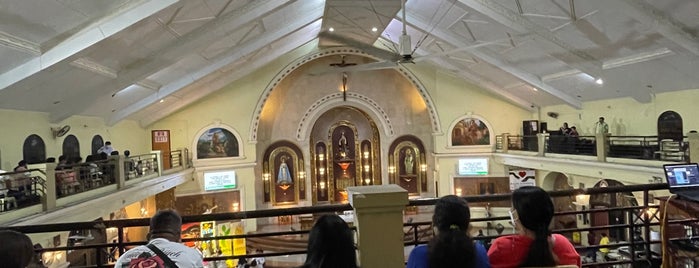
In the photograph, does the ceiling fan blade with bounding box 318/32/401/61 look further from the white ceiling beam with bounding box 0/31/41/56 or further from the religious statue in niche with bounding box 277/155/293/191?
the white ceiling beam with bounding box 0/31/41/56

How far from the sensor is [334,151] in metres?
18.6

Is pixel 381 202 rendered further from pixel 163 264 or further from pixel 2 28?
pixel 2 28

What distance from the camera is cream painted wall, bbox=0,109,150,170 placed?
26.9 ft

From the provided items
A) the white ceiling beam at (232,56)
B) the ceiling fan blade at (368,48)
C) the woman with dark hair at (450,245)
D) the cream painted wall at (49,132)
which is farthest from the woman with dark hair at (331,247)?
the white ceiling beam at (232,56)

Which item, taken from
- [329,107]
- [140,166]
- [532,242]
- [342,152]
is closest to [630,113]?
[329,107]

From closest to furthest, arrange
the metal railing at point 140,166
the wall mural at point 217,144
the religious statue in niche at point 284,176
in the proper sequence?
the metal railing at point 140,166 → the wall mural at point 217,144 → the religious statue in niche at point 284,176

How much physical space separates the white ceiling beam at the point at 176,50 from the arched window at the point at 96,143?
1974mm

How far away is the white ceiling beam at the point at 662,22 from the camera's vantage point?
7426 mm

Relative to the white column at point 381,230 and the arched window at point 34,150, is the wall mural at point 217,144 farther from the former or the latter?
the white column at point 381,230

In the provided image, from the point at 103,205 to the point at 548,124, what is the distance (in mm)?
14559

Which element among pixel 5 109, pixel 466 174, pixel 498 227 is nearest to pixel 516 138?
pixel 466 174

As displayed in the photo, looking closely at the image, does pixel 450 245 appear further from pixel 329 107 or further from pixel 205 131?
pixel 329 107

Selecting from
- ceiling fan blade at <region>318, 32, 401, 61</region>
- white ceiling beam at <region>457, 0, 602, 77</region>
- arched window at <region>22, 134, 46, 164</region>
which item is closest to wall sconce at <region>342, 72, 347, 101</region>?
ceiling fan blade at <region>318, 32, 401, 61</region>

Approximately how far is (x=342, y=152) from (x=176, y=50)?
1005 cm
